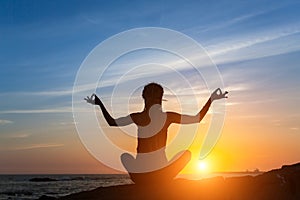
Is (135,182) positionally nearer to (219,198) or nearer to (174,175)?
(174,175)

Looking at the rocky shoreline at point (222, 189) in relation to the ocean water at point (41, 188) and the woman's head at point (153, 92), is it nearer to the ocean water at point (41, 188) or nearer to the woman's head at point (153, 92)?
the woman's head at point (153, 92)

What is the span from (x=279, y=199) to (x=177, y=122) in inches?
113

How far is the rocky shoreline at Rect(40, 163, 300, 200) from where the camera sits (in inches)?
412

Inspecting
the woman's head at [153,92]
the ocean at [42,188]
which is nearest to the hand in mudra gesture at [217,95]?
the woman's head at [153,92]

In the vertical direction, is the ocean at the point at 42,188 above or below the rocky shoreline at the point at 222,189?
above

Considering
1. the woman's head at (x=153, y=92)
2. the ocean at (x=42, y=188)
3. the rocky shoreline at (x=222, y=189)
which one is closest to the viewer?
the woman's head at (x=153, y=92)

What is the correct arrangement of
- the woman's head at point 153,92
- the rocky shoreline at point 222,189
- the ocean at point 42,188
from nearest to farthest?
the woman's head at point 153,92 < the rocky shoreline at point 222,189 < the ocean at point 42,188

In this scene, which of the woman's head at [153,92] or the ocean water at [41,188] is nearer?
the woman's head at [153,92]

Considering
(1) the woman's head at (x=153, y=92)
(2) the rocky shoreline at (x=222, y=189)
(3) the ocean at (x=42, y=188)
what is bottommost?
(2) the rocky shoreline at (x=222, y=189)

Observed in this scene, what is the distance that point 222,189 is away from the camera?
10766 mm

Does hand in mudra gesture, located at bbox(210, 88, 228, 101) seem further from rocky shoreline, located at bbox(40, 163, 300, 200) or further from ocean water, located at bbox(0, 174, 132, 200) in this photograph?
ocean water, located at bbox(0, 174, 132, 200)

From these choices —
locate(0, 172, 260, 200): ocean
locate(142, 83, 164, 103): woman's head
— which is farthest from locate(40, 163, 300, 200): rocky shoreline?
locate(0, 172, 260, 200): ocean

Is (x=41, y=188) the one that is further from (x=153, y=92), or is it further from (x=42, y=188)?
(x=153, y=92)

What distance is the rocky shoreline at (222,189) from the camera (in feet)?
34.3
